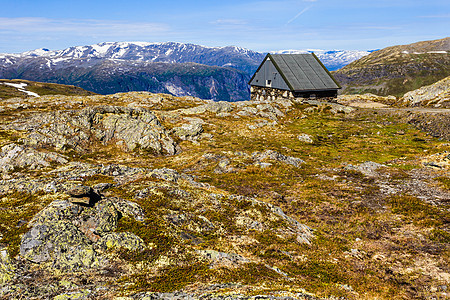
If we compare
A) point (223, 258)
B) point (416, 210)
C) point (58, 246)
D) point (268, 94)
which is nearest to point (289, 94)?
point (268, 94)

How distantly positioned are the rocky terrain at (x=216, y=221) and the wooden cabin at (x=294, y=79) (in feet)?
114

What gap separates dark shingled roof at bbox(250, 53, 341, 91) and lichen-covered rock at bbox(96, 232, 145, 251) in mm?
57181

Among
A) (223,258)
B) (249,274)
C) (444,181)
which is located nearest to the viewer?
(249,274)

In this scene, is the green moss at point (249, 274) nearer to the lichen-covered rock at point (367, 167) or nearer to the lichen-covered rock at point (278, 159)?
the lichen-covered rock at point (278, 159)

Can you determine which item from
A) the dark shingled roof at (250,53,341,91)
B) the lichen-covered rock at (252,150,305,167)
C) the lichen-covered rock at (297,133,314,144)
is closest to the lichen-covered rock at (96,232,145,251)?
the lichen-covered rock at (252,150,305,167)

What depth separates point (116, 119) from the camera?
34656 millimetres

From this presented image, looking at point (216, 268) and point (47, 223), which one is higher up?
point (47, 223)

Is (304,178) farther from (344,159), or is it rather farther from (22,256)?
(22,256)

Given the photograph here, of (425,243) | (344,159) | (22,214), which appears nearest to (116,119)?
(22,214)

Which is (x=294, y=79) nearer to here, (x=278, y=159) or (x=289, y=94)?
(x=289, y=94)

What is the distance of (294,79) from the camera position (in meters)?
64.2

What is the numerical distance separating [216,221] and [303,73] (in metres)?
62.3

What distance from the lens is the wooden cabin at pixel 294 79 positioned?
Answer: 6344 centimetres

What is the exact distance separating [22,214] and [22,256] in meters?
3.59
